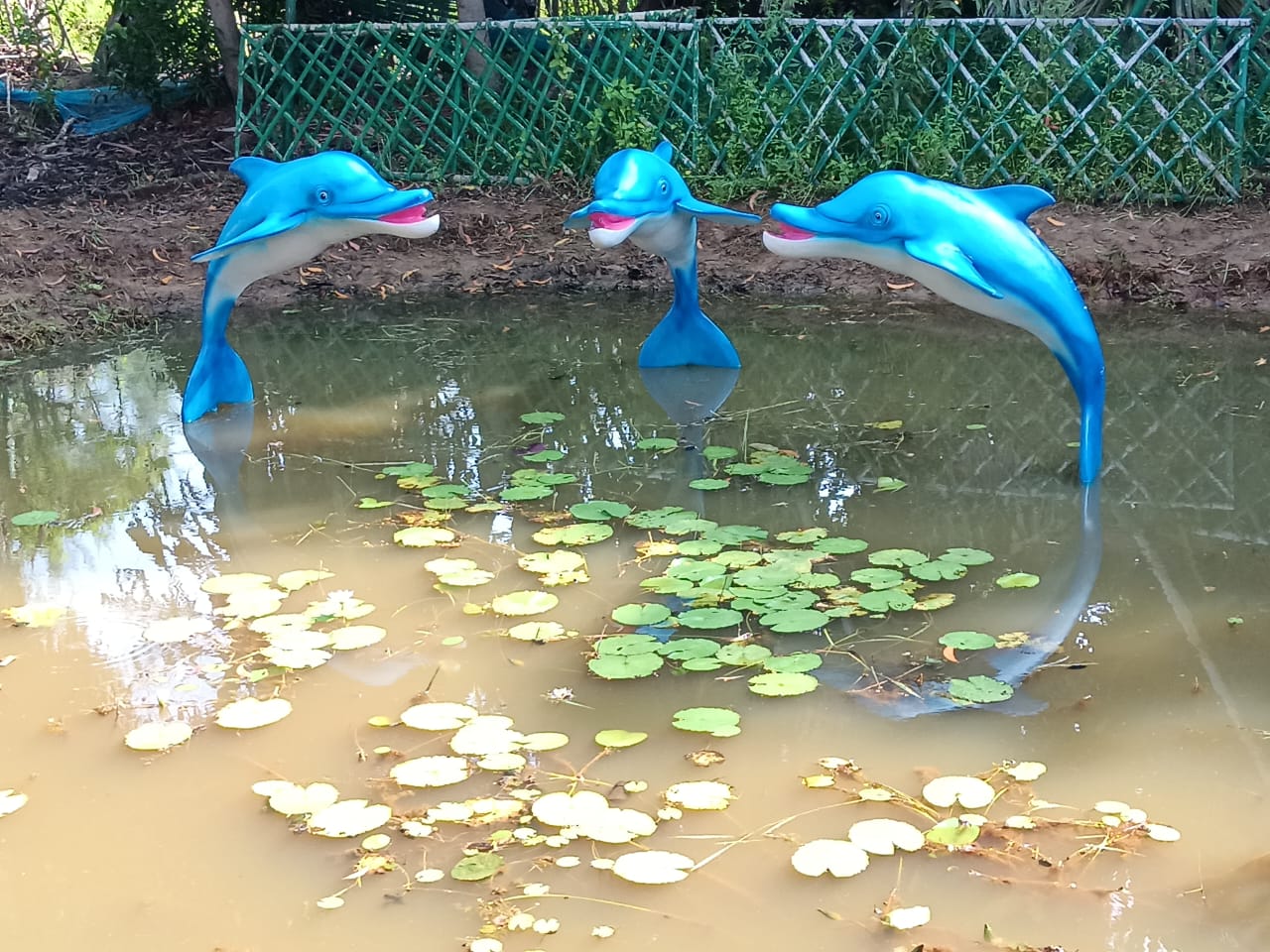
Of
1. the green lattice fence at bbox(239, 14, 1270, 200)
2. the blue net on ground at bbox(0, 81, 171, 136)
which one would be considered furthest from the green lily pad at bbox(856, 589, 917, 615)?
the blue net on ground at bbox(0, 81, 171, 136)

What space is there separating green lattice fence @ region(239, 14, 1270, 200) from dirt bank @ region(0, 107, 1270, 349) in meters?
0.31

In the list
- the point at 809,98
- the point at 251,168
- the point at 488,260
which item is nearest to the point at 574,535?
the point at 251,168

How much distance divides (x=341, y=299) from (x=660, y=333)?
2.18 metres

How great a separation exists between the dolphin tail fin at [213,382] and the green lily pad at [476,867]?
290 centimetres

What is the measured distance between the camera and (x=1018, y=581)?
3.09 m

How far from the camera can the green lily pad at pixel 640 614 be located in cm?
291

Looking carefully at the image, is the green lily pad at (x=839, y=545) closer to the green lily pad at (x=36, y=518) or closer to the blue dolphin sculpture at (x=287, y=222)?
the blue dolphin sculpture at (x=287, y=222)

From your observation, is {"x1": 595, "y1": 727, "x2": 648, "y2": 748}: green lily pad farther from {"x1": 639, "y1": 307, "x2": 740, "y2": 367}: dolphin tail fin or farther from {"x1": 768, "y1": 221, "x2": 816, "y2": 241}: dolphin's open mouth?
{"x1": 639, "y1": 307, "x2": 740, "y2": 367}: dolphin tail fin

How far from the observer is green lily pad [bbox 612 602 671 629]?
291 cm

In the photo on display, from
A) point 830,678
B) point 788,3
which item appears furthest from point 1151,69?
point 830,678

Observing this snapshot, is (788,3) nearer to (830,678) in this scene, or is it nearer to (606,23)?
(606,23)

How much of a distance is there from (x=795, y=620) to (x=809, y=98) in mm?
5140

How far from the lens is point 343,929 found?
77.3 inches

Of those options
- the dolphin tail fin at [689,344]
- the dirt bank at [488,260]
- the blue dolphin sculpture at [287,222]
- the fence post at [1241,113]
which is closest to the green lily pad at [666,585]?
the blue dolphin sculpture at [287,222]
